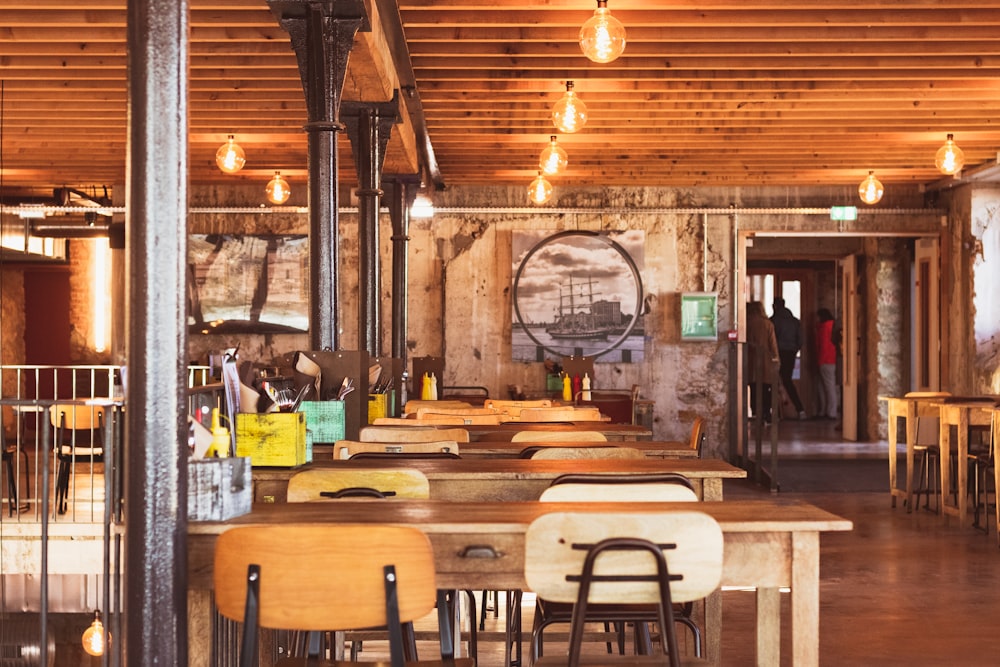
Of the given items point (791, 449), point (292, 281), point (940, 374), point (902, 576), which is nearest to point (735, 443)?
point (791, 449)

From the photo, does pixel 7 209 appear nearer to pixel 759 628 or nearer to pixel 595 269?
pixel 595 269

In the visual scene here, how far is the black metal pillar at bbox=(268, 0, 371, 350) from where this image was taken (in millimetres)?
5855

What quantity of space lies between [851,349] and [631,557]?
13.7 meters

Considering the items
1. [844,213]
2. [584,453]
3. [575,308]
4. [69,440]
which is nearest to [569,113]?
[584,453]

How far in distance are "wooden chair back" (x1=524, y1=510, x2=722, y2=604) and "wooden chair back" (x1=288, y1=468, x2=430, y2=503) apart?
101cm

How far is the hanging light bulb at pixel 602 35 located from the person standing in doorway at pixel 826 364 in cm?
1405

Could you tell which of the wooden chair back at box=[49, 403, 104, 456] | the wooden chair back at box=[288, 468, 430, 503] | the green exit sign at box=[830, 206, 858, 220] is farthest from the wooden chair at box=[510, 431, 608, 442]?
the green exit sign at box=[830, 206, 858, 220]

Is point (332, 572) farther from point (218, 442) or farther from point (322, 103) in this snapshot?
point (322, 103)

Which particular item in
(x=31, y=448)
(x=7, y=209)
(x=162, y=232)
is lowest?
(x=31, y=448)

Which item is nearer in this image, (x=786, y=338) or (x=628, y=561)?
(x=628, y=561)

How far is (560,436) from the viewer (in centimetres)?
556

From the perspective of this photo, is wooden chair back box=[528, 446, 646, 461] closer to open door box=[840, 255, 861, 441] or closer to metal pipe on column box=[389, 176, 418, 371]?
metal pipe on column box=[389, 176, 418, 371]

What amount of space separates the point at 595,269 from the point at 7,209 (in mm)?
7578

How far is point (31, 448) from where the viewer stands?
1501cm
